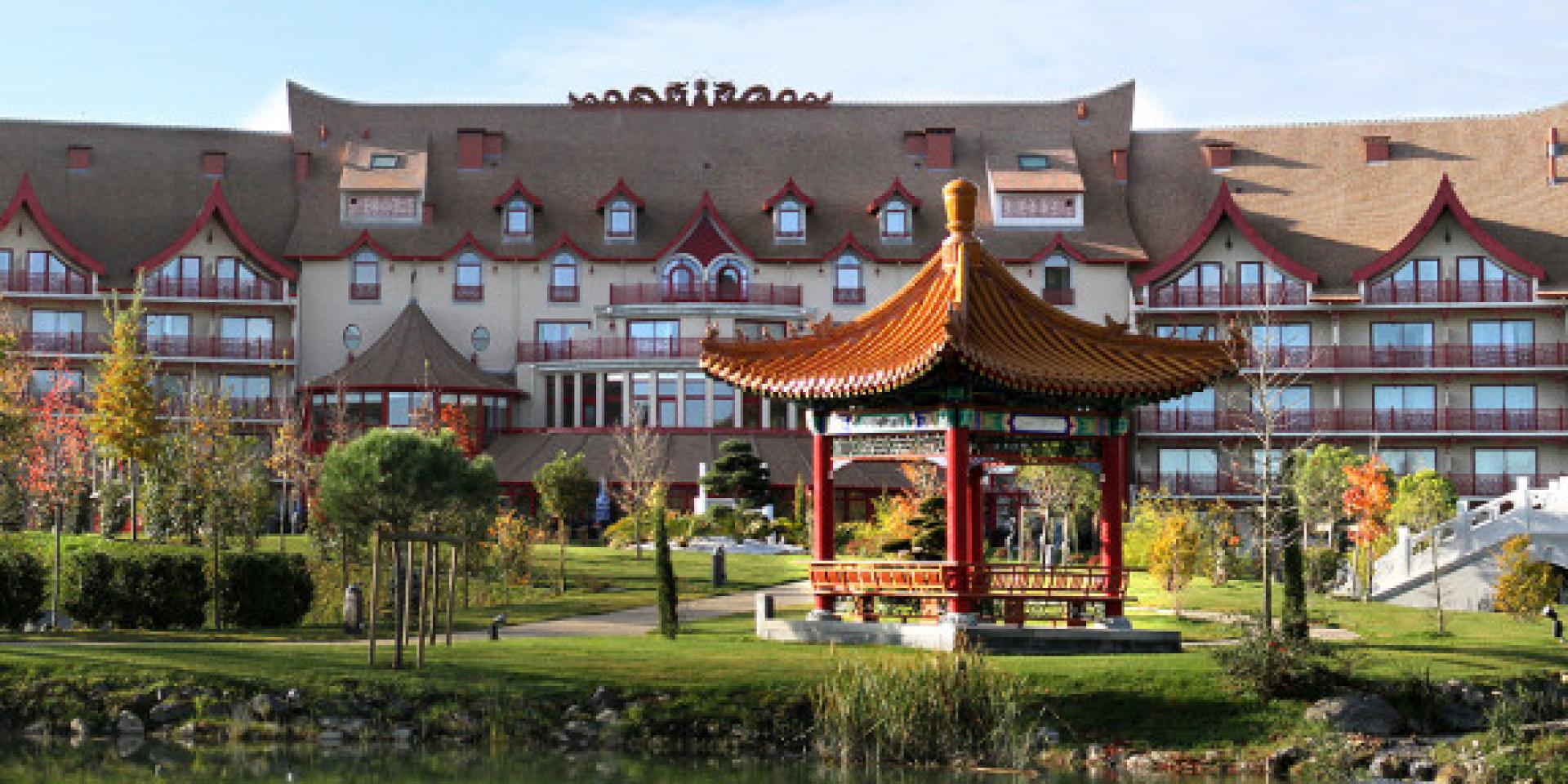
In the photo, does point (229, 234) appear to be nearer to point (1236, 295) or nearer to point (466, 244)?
point (466, 244)

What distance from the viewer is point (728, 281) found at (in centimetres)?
7250

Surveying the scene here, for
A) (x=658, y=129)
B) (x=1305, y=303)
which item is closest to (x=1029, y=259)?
(x=1305, y=303)

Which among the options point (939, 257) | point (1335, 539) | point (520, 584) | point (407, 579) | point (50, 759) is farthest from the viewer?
point (1335, 539)

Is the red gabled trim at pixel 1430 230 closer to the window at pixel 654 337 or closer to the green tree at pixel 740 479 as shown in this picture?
the green tree at pixel 740 479

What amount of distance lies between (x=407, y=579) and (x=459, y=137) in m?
48.5

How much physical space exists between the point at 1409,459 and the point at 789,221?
2438 centimetres

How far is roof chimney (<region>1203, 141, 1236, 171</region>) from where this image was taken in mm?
74750

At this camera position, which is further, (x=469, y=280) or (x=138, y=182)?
(x=138, y=182)

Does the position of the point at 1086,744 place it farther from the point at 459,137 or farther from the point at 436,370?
the point at 459,137

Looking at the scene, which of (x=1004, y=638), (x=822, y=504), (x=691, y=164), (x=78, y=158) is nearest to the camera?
(x=1004, y=638)

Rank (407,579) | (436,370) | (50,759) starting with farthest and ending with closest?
(436,370), (407,579), (50,759)

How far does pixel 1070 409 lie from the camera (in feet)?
98.1

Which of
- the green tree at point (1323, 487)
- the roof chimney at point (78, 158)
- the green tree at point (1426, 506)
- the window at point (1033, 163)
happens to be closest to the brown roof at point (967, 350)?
the green tree at point (1426, 506)

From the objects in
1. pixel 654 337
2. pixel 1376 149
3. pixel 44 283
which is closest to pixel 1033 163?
pixel 1376 149
